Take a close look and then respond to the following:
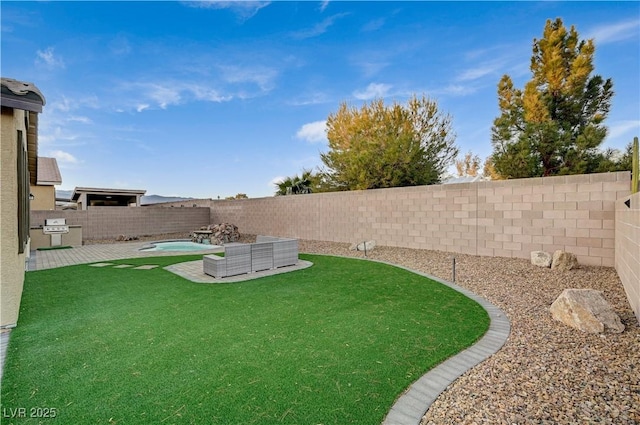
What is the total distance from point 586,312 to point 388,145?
39.0 ft

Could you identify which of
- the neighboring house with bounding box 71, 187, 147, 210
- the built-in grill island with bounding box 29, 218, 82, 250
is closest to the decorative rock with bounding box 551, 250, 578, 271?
the built-in grill island with bounding box 29, 218, 82, 250

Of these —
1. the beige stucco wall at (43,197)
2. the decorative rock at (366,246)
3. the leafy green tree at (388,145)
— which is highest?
the leafy green tree at (388,145)

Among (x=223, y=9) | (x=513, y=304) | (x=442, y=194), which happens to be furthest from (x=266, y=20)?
(x=513, y=304)

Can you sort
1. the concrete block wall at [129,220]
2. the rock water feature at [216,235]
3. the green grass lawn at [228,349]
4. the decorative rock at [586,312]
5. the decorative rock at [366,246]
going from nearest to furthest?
the green grass lawn at [228,349], the decorative rock at [586,312], the decorative rock at [366,246], the rock water feature at [216,235], the concrete block wall at [129,220]

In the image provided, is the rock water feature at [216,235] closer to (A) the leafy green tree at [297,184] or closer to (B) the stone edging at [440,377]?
(A) the leafy green tree at [297,184]

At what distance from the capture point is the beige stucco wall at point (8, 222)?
391 cm

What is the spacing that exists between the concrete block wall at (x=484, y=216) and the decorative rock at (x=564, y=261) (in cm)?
51

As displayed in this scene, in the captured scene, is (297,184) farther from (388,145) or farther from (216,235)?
(388,145)

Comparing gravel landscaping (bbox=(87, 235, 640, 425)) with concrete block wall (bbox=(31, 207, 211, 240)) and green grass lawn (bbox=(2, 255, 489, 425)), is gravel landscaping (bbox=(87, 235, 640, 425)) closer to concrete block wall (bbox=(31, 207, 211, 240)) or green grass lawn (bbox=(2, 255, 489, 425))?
green grass lawn (bbox=(2, 255, 489, 425))

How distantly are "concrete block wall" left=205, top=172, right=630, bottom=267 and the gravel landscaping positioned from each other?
7.35 feet

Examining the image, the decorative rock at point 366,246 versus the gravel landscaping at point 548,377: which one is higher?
the decorative rock at point 366,246

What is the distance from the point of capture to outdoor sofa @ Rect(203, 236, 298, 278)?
→ 7091mm

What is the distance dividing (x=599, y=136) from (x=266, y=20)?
14566 millimetres

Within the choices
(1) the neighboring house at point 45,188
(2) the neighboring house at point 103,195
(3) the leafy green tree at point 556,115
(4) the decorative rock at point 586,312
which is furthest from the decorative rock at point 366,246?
(1) the neighboring house at point 45,188
